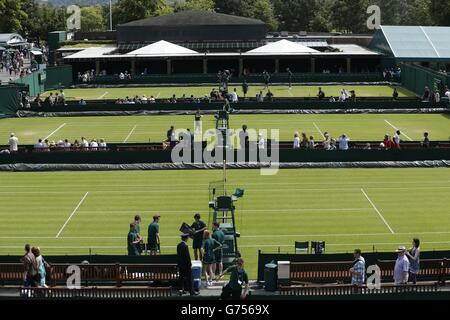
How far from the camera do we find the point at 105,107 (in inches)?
2092

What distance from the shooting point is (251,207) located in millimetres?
30859

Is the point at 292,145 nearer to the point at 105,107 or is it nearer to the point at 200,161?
the point at 200,161

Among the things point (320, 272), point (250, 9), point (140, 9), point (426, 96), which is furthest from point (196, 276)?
point (250, 9)

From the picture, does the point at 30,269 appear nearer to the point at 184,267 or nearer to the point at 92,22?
the point at 184,267

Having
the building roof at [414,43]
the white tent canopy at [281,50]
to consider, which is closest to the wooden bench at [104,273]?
the white tent canopy at [281,50]

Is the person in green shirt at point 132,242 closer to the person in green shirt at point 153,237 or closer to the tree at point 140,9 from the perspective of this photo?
the person in green shirt at point 153,237

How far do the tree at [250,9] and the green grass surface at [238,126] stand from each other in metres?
84.5

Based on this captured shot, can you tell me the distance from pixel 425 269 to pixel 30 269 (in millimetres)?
8648

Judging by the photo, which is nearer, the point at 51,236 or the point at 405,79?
the point at 51,236

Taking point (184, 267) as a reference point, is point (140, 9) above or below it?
above

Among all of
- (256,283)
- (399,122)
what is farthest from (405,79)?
(256,283)

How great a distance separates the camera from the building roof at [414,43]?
6981 cm

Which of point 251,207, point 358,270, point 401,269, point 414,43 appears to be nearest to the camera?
point 358,270
